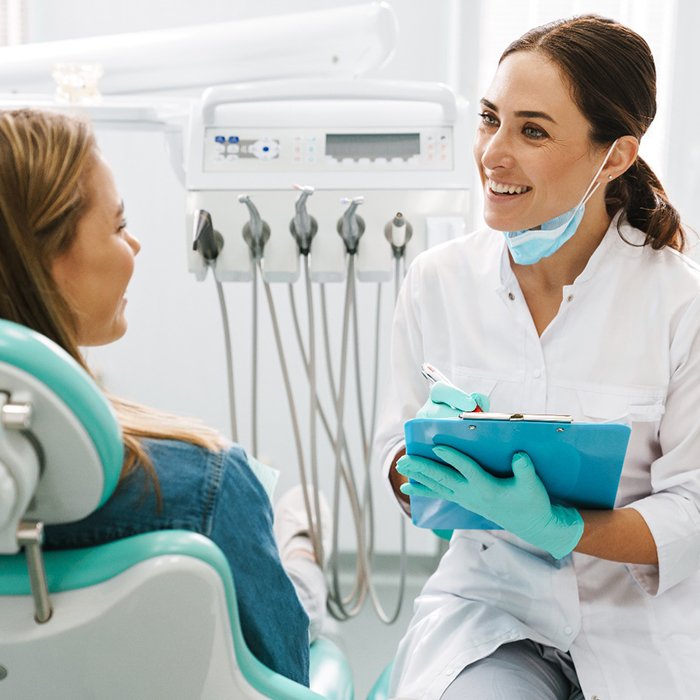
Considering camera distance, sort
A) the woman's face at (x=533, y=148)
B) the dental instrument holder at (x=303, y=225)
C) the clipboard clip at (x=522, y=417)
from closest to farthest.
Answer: the clipboard clip at (x=522, y=417)
the woman's face at (x=533, y=148)
the dental instrument holder at (x=303, y=225)

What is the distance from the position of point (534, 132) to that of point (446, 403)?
0.45 m

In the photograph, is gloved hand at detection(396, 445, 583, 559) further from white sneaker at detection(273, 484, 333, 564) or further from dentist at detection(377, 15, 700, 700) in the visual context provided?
white sneaker at detection(273, 484, 333, 564)

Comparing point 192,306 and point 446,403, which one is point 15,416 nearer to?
point 446,403

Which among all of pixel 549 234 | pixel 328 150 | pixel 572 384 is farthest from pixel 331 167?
pixel 572 384

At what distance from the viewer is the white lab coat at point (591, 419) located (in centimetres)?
131

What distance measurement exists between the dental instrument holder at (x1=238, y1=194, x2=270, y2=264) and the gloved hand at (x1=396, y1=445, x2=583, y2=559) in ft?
2.40

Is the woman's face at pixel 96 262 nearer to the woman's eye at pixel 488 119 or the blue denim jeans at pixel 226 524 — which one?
the blue denim jeans at pixel 226 524

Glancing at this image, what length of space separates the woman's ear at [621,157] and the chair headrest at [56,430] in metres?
0.94

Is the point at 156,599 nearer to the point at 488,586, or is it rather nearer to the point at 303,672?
the point at 303,672

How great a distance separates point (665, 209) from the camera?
147 centimetres

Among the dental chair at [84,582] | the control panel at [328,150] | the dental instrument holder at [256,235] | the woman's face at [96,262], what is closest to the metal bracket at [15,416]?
the dental chair at [84,582]

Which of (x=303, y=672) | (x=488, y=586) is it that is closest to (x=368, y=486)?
(x=488, y=586)

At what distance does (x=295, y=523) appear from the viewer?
2.08m

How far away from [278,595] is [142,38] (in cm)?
159
